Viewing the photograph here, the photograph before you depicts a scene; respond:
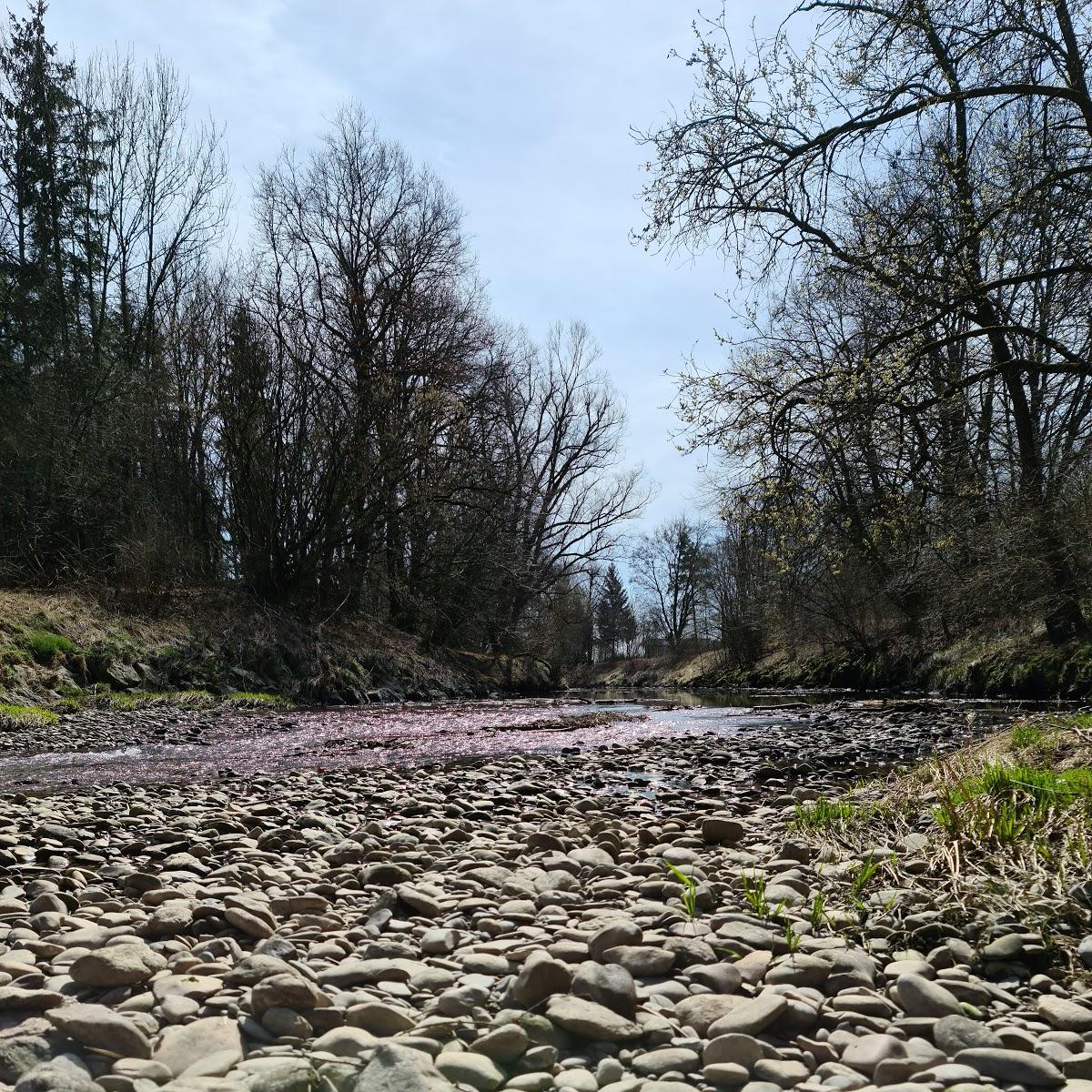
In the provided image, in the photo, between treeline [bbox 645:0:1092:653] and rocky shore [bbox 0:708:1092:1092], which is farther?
treeline [bbox 645:0:1092:653]

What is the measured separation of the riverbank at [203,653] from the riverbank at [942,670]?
9.90 m

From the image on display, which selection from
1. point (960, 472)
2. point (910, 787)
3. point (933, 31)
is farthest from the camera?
point (960, 472)

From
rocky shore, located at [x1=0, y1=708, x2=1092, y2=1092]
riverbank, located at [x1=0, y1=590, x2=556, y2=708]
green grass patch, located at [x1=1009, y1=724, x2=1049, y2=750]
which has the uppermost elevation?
riverbank, located at [x1=0, y1=590, x2=556, y2=708]

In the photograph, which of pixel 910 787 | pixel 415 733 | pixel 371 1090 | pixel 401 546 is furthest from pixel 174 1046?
pixel 401 546

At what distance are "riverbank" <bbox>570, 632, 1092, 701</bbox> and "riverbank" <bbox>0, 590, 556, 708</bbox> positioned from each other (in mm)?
9896

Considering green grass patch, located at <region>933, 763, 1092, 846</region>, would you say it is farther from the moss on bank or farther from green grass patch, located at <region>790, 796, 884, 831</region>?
green grass patch, located at <region>790, 796, 884, 831</region>

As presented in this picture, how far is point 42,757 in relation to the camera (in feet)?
29.5

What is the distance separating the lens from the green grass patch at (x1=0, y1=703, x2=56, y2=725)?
11.1m

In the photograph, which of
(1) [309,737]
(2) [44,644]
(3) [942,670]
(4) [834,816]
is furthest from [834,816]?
(3) [942,670]

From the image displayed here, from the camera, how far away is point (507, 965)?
2.88 meters

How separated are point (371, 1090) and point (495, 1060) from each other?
1.24 ft

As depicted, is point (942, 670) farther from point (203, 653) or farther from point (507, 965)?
point (507, 965)

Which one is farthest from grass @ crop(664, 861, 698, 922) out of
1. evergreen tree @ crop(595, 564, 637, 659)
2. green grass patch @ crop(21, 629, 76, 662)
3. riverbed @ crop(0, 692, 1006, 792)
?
evergreen tree @ crop(595, 564, 637, 659)

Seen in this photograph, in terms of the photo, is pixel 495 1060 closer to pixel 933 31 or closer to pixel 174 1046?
pixel 174 1046
